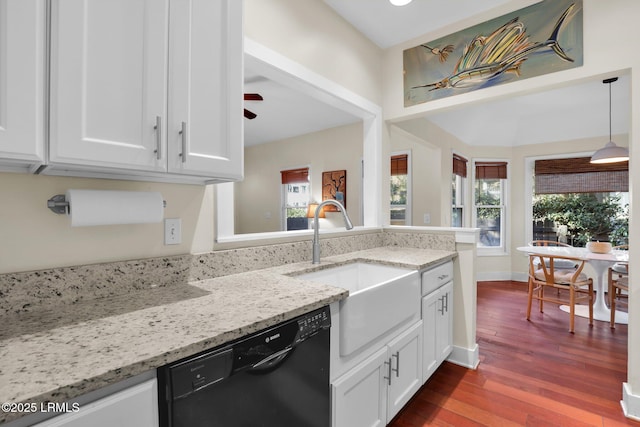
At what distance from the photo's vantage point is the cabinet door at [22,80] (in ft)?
2.37

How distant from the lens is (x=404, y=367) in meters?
1.72

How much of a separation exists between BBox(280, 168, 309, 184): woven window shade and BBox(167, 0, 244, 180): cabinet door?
4.05m

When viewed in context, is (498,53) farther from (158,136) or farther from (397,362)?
(158,136)

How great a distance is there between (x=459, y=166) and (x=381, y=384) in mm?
4081

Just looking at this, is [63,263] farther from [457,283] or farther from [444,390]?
[457,283]

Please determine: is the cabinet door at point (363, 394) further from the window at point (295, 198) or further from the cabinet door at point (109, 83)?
the window at point (295, 198)

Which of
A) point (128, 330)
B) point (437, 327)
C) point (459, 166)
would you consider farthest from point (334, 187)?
point (128, 330)

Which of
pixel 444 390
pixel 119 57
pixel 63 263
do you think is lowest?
pixel 444 390

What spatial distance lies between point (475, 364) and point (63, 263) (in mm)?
2666

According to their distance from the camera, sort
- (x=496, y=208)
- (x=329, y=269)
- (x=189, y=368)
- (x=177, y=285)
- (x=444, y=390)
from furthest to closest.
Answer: (x=496, y=208) < (x=444, y=390) < (x=329, y=269) < (x=177, y=285) < (x=189, y=368)

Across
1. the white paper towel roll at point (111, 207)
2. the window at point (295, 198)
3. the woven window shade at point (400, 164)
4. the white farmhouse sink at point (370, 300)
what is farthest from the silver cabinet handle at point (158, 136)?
the window at point (295, 198)

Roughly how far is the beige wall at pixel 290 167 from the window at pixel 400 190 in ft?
1.67

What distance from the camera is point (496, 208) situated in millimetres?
5297

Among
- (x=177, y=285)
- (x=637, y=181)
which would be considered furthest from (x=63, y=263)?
(x=637, y=181)
